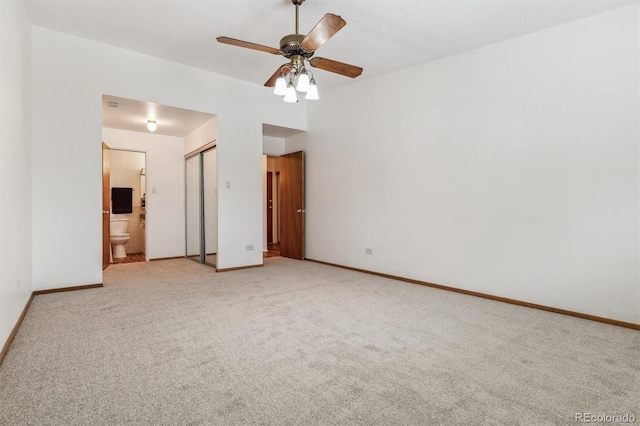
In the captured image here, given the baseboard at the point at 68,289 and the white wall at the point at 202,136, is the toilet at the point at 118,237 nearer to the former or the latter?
the white wall at the point at 202,136

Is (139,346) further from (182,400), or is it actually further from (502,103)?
(502,103)

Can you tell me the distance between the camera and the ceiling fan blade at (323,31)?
2382 millimetres

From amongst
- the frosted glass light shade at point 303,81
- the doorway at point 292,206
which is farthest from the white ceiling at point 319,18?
the doorway at point 292,206

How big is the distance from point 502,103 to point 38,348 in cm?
479

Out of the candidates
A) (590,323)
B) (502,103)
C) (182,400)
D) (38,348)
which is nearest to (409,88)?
(502,103)

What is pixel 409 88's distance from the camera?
15.1 ft

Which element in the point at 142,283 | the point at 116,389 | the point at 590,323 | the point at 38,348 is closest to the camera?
the point at 116,389

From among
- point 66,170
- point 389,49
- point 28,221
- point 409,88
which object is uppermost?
point 389,49

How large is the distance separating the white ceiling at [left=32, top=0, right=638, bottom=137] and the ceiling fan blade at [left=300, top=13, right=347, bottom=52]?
2.16ft

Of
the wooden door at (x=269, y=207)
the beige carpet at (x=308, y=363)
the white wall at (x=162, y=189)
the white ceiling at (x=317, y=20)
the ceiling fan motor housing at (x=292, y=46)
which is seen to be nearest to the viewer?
the beige carpet at (x=308, y=363)

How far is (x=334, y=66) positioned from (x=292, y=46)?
51 cm

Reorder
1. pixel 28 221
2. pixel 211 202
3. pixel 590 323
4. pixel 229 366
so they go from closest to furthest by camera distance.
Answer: pixel 229 366 → pixel 590 323 → pixel 28 221 → pixel 211 202

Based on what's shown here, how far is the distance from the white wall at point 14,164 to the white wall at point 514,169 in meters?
4.05

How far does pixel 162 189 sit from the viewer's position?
645 cm
